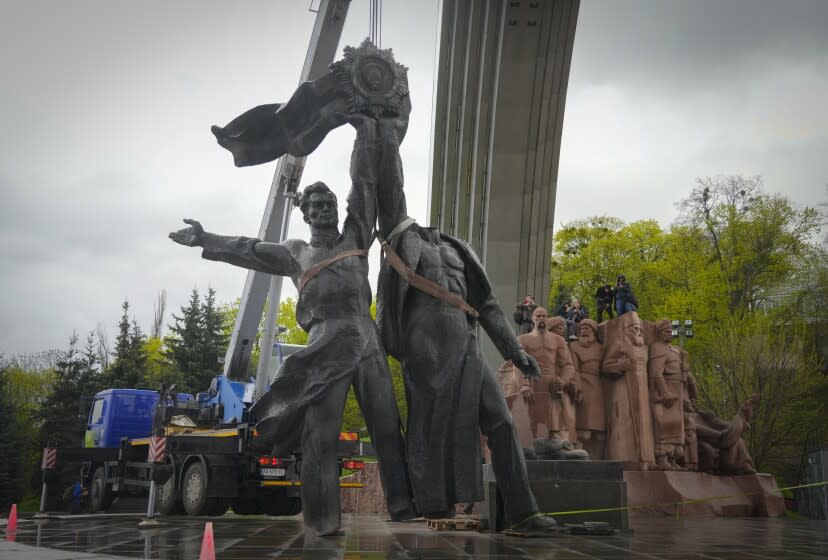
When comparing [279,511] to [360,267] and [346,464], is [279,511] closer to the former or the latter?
[346,464]

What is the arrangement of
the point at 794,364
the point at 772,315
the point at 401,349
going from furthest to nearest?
1. the point at 772,315
2. the point at 794,364
3. the point at 401,349

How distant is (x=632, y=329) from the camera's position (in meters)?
12.0

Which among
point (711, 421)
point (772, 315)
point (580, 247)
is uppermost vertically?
point (580, 247)

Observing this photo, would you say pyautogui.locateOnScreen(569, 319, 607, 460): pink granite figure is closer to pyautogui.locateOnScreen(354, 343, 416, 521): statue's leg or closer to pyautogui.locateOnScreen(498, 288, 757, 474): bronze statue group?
pyautogui.locateOnScreen(498, 288, 757, 474): bronze statue group

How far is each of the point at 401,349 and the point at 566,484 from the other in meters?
1.76

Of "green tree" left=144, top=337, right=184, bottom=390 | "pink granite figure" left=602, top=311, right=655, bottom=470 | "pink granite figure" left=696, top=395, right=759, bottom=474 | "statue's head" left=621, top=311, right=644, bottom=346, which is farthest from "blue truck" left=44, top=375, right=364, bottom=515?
"green tree" left=144, top=337, right=184, bottom=390

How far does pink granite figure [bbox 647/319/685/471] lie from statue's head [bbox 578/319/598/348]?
930 mm

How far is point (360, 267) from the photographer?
5160mm

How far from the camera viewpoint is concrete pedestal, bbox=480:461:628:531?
19.0 ft

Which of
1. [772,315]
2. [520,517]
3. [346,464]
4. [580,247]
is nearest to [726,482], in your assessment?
[346,464]

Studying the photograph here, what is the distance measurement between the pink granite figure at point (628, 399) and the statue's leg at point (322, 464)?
7920 mm

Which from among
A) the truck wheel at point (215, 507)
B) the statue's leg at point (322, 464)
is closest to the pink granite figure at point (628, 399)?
the truck wheel at point (215, 507)

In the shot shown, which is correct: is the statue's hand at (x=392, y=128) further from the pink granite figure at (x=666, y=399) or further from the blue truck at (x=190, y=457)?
the pink granite figure at (x=666, y=399)

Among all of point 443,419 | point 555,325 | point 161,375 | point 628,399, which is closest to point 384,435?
point 443,419
